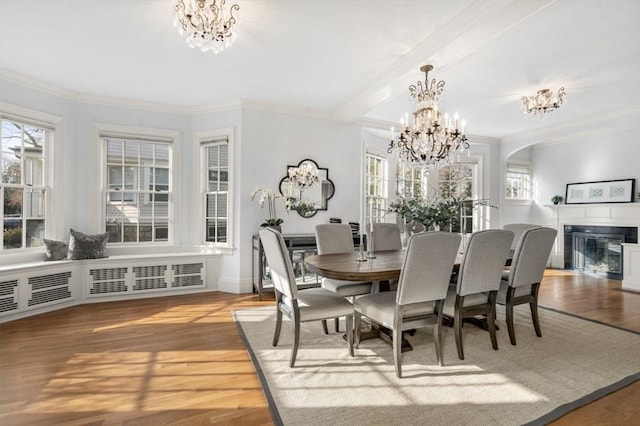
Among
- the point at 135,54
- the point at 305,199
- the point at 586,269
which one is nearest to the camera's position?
the point at 135,54

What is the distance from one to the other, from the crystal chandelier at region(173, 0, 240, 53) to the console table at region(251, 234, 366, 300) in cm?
252

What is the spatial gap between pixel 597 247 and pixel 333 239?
17.7 feet

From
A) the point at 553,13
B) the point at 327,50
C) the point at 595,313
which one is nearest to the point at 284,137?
the point at 327,50

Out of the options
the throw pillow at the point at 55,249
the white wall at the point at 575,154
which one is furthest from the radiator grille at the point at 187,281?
the white wall at the point at 575,154

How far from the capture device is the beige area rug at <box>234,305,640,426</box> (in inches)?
74.5

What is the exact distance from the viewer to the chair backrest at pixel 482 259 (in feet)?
8.23

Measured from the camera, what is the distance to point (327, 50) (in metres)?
3.12

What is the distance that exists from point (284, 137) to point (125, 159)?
224cm

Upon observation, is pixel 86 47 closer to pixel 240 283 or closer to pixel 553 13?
pixel 240 283

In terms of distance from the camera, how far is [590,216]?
599cm

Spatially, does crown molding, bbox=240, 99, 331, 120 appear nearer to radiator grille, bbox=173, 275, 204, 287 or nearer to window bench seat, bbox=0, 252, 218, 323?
window bench seat, bbox=0, 252, 218, 323

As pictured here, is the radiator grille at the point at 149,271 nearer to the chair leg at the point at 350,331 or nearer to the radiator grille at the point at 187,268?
the radiator grille at the point at 187,268

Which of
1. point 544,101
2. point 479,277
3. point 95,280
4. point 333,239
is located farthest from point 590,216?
point 95,280

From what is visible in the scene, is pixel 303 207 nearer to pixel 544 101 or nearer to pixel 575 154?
pixel 544 101
